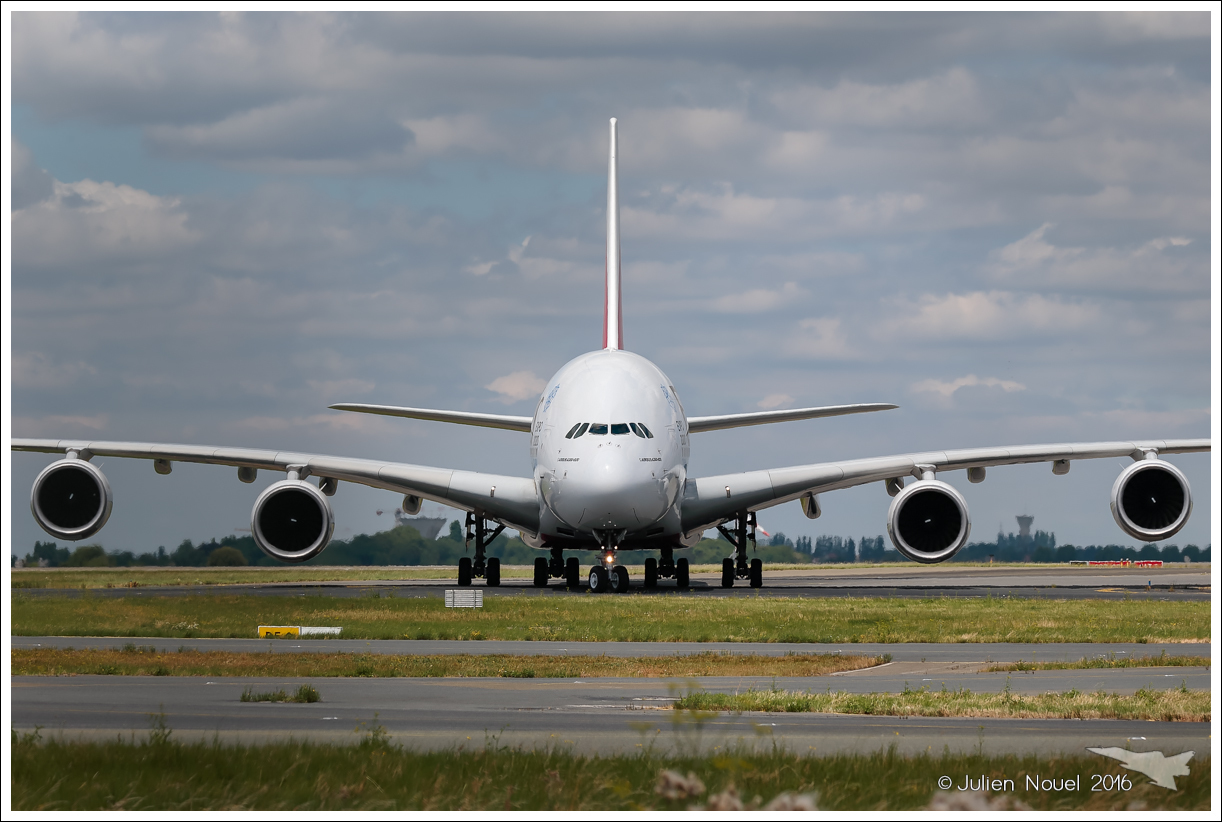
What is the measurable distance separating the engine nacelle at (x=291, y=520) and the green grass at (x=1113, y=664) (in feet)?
61.5

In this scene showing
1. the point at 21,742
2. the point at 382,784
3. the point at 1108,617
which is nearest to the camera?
the point at 382,784

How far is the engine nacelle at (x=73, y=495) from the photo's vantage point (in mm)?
32219

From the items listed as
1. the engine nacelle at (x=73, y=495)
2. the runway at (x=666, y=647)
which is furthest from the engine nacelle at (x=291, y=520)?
the runway at (x=666, y=647)

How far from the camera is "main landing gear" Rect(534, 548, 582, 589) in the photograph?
117 ft

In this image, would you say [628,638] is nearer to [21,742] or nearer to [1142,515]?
[21,742]

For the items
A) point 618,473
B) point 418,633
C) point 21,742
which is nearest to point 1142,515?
point 618,473

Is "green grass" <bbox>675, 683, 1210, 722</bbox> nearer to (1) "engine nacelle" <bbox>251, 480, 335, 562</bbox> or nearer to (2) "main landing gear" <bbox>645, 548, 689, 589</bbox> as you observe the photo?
(1) "engine nacelle" <bbox>251, 480, 335, 562</bbox>

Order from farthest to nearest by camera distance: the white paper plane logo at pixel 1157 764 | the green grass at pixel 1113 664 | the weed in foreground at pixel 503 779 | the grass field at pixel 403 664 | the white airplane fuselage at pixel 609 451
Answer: the white airplane fuselage at pixel 609 451 < the green grass at pixel 1113 664 < the grass field at pixel 403 664 < the white paper plane logo at pixel 1157 764 < the weed in foreground at pixel 503 779

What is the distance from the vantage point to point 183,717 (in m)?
12.6

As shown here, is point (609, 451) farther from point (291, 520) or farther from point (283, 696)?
point (283, 696)

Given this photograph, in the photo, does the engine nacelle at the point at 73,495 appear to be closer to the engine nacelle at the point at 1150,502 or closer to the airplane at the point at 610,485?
the airplane at the point at 610,485

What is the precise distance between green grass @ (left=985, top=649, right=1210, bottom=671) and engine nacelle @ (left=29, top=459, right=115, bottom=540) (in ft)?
71.4

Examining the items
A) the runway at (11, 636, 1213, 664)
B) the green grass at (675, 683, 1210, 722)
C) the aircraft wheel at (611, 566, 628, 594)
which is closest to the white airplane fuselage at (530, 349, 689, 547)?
the aircraft wheel at (611, 566, 628, 594)

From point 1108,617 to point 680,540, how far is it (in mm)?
12962
